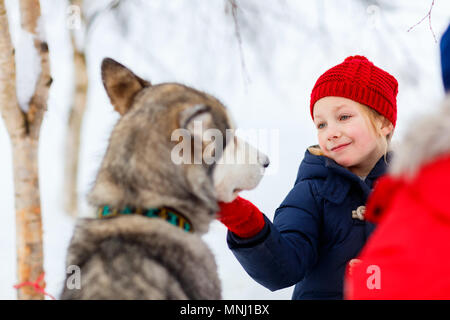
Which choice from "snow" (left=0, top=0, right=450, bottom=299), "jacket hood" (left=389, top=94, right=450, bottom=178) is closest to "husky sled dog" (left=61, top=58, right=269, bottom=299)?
"jacket hood" (left=389, top=94, right=450, bottom=178)

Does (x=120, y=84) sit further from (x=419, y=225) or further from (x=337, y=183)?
(x=337, y=183)

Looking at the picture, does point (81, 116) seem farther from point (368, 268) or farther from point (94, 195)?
point (368, 268)

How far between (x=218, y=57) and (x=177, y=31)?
13.6 inches

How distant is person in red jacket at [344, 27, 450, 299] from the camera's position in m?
0.73

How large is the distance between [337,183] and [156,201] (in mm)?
867

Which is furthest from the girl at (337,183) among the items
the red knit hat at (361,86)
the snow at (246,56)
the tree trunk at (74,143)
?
the tree trunk at (74,143)

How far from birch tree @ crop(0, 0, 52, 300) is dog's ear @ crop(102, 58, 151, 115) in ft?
2.13

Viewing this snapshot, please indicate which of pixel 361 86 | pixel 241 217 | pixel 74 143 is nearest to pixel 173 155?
pixel 241 217

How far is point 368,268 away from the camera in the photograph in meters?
0.84

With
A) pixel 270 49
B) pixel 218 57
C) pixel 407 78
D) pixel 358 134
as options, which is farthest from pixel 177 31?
pixel 358 134

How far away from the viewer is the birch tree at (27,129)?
A: 1623mm

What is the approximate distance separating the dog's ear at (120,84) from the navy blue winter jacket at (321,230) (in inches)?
23.4

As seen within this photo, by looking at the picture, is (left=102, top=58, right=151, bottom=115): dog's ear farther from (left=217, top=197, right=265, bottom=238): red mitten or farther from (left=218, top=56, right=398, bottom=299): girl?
(left=218, top=56, right=398, bottom=299): girl

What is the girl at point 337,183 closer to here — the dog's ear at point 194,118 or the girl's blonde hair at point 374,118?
the girl's blonde hair at point 374,118
